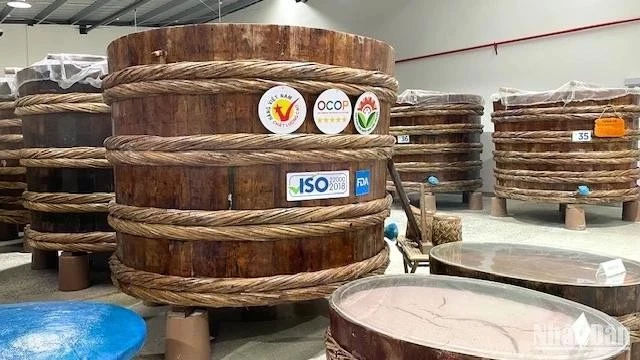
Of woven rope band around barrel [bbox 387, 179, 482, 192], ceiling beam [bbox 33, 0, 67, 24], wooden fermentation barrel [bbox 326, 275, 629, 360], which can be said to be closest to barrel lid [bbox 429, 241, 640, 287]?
wooden fermentation barrel [bbox 326, 275, 629, 360]

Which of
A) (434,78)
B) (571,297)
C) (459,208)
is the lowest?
(459,208)

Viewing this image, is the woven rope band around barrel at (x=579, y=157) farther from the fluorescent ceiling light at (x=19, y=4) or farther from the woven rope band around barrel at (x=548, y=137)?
the fluorescent ceiling light at (x=19, y=4)

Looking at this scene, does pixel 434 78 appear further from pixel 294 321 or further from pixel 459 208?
pixel 294 321

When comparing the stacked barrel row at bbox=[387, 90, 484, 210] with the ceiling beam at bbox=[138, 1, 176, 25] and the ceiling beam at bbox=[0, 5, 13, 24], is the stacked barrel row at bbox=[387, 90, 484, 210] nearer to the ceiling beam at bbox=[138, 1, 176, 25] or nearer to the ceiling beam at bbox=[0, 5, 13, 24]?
the ceiling beam at bbox=[138, 1, 176, 25]

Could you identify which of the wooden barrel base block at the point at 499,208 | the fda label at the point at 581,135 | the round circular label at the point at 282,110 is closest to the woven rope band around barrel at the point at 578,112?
the fda label at the point at 581,135

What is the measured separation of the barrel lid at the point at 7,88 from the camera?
12.5ft

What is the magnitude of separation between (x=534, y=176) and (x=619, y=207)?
4.98 feet

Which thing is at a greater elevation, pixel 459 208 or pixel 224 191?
pixel 224 191

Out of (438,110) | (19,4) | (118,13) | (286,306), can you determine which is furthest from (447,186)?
(118,13)

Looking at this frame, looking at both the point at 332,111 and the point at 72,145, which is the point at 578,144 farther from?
the point at 72,145

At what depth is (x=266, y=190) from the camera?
1879mm

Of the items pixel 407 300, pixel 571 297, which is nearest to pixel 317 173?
pixel 407 300

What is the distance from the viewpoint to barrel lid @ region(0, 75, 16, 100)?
12.5ft

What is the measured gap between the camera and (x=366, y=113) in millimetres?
2057
